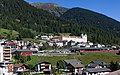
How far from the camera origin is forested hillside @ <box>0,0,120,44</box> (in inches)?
3750

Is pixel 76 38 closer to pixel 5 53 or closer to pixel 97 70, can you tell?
pixel 5 53

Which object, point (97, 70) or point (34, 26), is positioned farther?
point (34, 26)

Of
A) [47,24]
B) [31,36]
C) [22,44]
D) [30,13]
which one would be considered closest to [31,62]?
[22,44]

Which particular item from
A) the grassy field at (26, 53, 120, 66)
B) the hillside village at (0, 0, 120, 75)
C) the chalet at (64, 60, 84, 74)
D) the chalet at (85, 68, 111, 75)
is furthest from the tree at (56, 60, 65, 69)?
the chalet at (85, 68, 111, 75)

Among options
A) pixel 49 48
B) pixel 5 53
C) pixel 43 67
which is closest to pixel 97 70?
pixel 43 67

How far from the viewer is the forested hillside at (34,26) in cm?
9525

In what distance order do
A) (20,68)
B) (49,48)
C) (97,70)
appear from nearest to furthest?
(97,70) → (20,68) → (49,48)

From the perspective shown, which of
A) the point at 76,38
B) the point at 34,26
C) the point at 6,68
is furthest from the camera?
the point at 34,26

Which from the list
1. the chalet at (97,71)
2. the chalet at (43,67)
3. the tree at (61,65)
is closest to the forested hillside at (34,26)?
the tree at (61,65)

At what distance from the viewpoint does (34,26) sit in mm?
107500

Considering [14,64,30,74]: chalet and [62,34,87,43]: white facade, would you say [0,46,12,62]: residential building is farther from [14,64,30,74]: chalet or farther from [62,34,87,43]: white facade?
[62,34,87,43]: white facade

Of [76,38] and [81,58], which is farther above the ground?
[76,38]

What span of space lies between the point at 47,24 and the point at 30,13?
19715 millimetres

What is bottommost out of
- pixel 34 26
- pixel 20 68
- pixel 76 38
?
pixel 20 68
